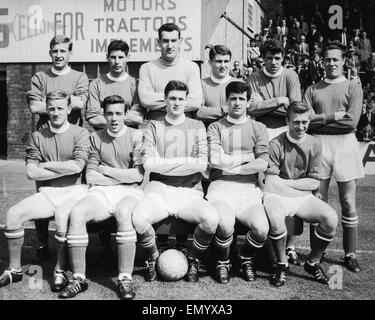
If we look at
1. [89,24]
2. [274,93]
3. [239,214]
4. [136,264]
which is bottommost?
[136,264]

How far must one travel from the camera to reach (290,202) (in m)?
4.40

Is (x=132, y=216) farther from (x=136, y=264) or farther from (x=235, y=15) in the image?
(x=235, y=15)

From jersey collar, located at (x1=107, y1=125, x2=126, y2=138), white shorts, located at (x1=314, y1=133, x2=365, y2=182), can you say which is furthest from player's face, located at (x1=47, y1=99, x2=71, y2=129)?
white shorts, located at (x1=314, y1=133, x2=365, y2=182)

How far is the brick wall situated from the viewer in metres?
14.8

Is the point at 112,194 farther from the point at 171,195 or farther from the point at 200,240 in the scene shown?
the point at 200,240

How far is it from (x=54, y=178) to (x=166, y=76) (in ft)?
5.10

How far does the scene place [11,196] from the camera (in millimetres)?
8469

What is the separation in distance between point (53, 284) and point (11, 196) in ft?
15.8

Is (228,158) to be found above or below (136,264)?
→ above

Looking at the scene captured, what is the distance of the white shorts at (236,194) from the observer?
4.35 m

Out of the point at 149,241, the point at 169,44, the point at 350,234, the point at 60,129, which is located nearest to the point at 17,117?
the point at 60,129

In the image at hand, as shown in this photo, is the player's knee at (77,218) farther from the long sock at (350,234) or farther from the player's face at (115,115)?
the long sock at (350,234)

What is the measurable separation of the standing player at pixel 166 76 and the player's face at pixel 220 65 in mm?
212

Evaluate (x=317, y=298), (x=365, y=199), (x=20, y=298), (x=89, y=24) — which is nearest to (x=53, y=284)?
(x=20, y=298)
